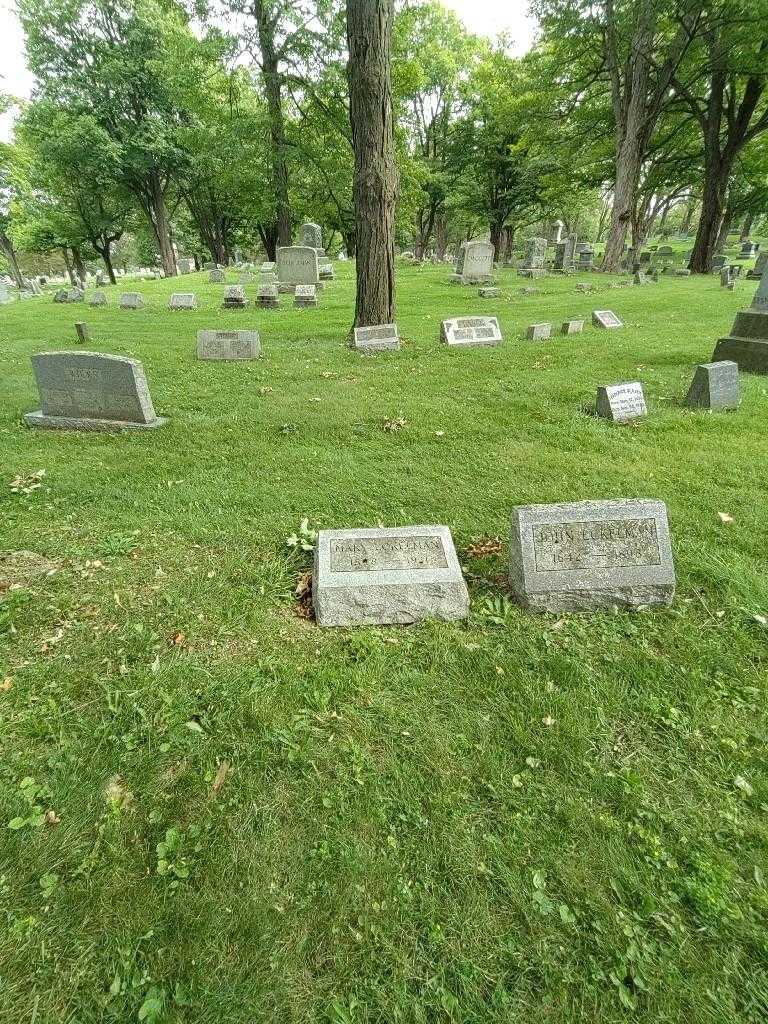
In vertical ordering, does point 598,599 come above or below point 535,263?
below

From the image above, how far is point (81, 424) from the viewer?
5855mm

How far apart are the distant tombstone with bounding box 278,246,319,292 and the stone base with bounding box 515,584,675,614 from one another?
18000 mm

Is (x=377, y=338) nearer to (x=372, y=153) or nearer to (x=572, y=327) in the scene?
(x=372, y=153)

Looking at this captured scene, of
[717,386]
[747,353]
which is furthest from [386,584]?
[747,353]

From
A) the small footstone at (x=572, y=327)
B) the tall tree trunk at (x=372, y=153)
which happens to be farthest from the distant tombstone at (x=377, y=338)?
the small footstone at (x=572, y=327)

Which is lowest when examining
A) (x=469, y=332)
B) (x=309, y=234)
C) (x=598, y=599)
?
(x=598, y=599)

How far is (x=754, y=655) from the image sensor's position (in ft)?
8.55

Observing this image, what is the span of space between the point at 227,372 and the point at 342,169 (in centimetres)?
1524

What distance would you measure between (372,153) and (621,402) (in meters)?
6.69

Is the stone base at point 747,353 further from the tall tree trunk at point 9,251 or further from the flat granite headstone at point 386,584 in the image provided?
the tall tree trunk at point 9,251

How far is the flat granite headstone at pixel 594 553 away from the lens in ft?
9.27

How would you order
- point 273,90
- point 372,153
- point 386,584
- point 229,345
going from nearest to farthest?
point 386,584 → point 372,153 → point 229,345 → point 273,90

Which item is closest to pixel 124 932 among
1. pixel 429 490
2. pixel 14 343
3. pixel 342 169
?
pixel 429 490

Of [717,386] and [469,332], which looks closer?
[717,386]
